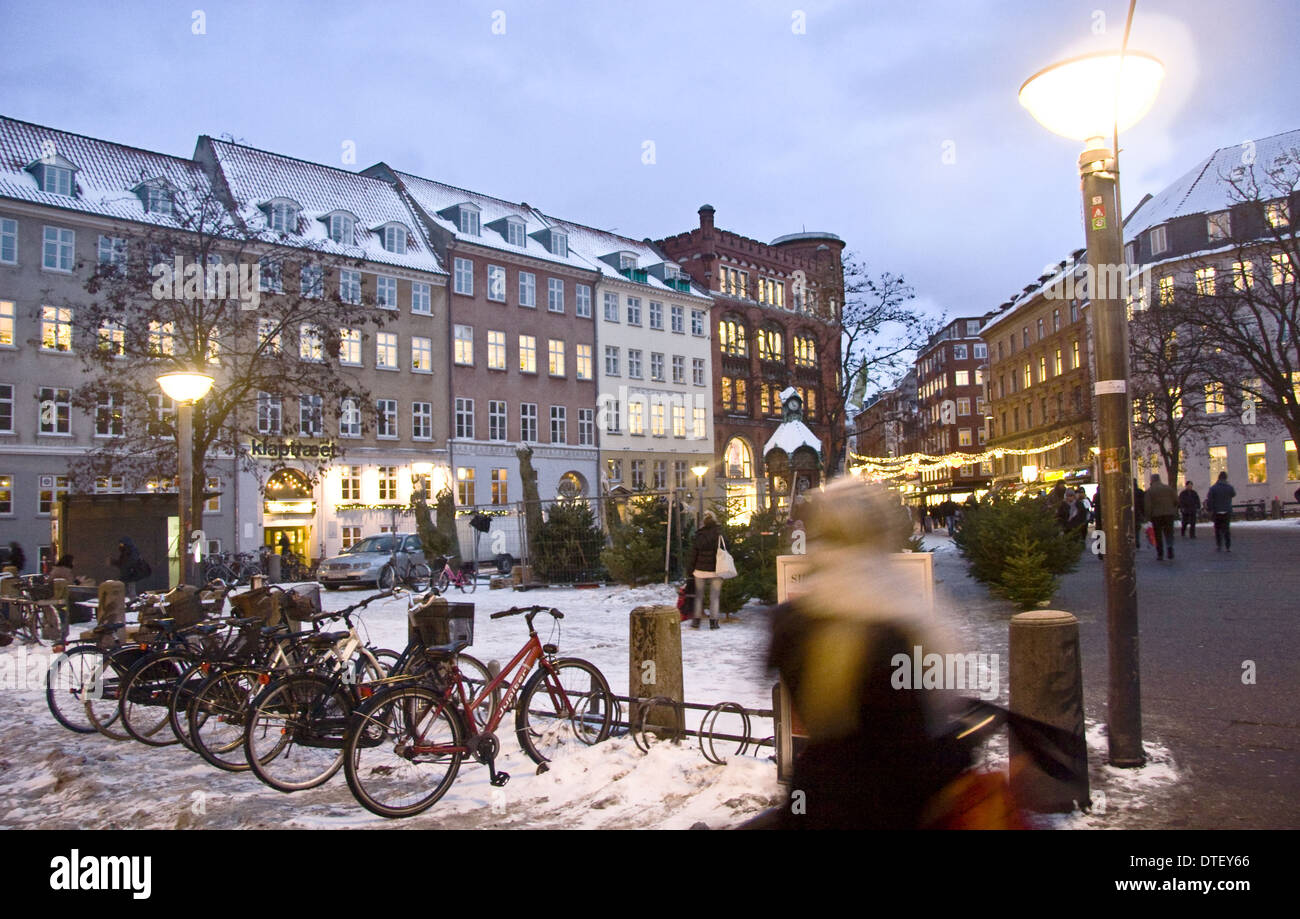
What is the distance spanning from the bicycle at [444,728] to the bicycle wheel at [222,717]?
149 centimetres

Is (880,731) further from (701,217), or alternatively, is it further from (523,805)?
(701,217)

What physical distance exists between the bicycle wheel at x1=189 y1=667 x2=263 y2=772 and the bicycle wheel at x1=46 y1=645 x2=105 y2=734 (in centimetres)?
176

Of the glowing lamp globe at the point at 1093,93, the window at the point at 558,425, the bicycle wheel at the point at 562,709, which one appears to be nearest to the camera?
the glowing lamp globe at the point at 1093,93

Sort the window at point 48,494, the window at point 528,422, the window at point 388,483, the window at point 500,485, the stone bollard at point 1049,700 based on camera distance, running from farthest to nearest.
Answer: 1. the window at point 528,422
2. the window at point 500,485
3. the window at point 388,483
4. the window at point 48,494
5. the stone bollard at point 1049,700

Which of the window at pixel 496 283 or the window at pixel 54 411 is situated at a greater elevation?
the window at pixel 496 283

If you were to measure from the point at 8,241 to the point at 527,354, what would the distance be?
21.3m

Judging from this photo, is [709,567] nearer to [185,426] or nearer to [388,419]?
[185,426]

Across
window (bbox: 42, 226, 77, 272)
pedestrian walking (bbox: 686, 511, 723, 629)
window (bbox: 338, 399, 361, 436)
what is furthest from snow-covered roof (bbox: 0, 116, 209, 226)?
pedestrian walking (bbox: 686, 511, 723, 629)

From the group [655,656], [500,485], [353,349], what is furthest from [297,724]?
[500,485]

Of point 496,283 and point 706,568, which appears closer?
point 706,568

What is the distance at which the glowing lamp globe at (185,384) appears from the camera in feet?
43.8

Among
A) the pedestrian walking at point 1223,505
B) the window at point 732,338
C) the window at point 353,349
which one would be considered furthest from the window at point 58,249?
the window at point 732,338

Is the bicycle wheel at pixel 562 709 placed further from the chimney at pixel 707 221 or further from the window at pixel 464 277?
the chimney at pixel 707 221

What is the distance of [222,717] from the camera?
7195 mm
